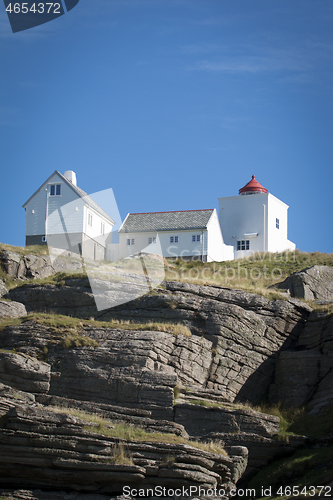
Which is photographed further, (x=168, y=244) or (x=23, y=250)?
(x=168, y=244)

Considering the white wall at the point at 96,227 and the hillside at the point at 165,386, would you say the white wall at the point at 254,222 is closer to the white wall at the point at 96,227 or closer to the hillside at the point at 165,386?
the white wall at the point at 96,227

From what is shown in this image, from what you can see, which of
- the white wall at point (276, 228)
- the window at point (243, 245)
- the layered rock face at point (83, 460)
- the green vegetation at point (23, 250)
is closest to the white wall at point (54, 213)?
the green vegetation at point (23, 250)

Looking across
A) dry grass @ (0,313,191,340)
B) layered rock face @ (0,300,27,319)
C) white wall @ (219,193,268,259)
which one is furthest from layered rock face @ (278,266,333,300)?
white wall @ (219,193,268,259)

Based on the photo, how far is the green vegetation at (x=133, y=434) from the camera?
1791 centimetres

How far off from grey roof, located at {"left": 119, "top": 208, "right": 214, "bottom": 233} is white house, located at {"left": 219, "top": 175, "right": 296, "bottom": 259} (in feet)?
18.9

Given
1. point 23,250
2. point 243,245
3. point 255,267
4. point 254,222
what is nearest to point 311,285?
point 255,267

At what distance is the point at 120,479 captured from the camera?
1672 centimetres

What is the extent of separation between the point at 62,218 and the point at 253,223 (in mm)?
22448

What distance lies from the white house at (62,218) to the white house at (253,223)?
54.2ft

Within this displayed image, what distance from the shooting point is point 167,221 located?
56000 millimetres

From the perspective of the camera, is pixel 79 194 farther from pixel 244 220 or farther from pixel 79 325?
pixel 79 325

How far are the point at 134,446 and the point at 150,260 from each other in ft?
80.8

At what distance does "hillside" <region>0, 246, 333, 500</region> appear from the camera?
56.1 ft

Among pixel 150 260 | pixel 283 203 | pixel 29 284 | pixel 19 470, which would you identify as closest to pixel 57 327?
pixel 29 284
